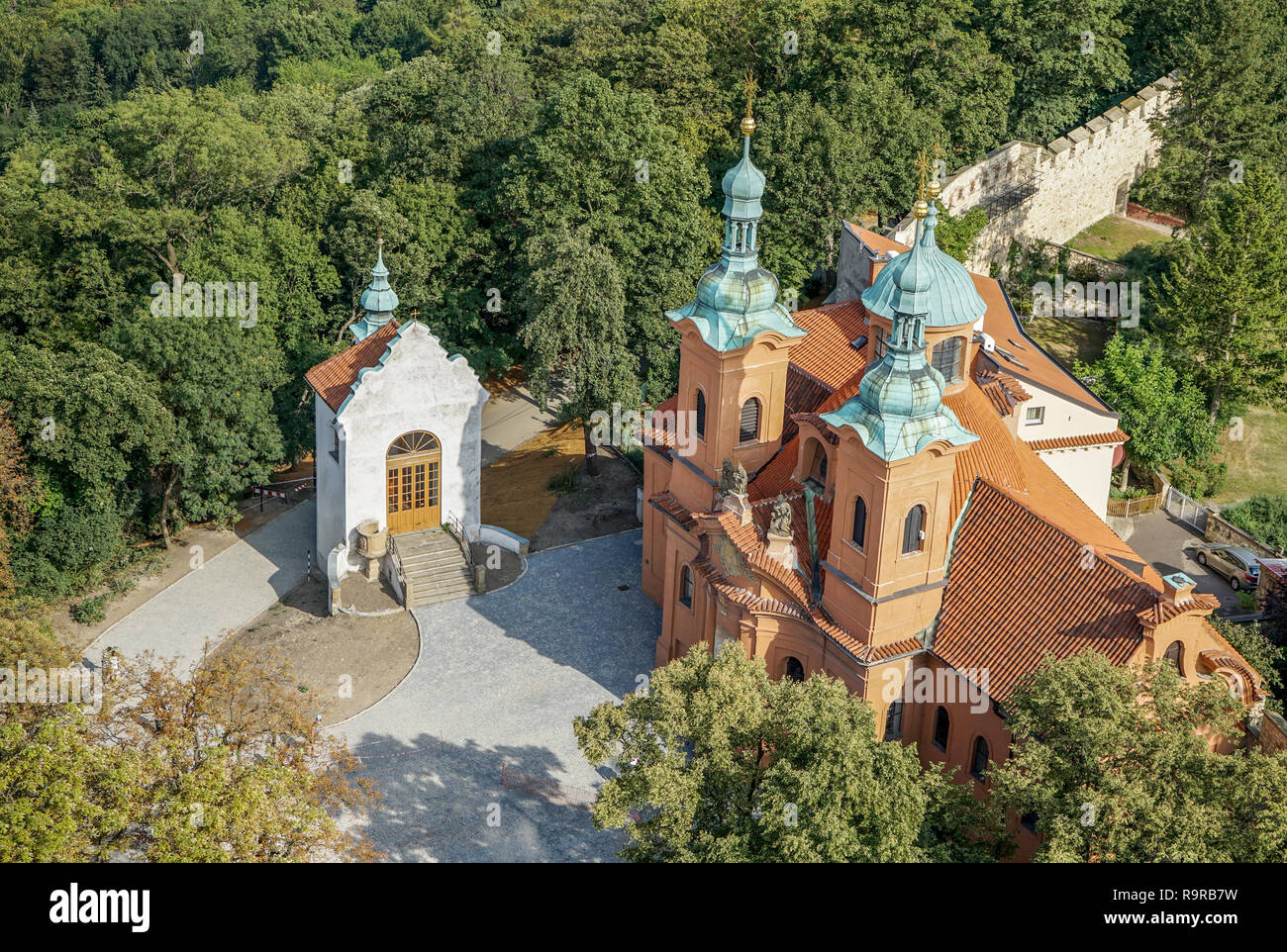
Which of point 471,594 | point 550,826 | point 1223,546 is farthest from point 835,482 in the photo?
point 1223,546

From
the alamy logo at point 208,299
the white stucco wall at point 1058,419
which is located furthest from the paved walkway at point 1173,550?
the alamy logo at point 208,299

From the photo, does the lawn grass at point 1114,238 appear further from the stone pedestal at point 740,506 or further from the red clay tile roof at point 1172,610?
the red clay tile roof at point 1172,610

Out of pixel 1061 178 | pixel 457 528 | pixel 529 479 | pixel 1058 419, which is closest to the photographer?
pixel 457 528

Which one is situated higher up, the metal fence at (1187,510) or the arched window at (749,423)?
the arched window at (749,423)

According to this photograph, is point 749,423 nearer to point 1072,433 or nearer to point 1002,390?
point 1002,390

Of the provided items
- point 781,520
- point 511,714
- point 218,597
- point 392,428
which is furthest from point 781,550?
point 218,597

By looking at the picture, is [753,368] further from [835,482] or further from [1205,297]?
[1205,297]

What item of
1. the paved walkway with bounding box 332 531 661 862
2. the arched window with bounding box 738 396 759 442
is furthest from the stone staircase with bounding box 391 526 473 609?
the arched window with bounding box 738 396 759 442
